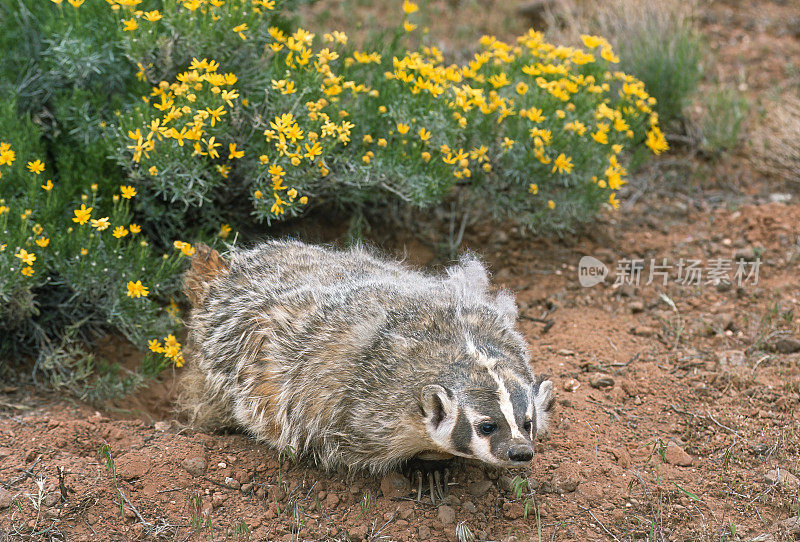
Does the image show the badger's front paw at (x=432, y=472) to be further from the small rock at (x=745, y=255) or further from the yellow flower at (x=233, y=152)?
the small rock at (x=745, y=255)

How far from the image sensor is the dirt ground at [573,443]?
3.12 metres

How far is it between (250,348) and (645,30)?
3.97 meters

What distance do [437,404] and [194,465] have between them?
1.08m

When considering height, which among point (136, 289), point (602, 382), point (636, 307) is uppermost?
point (136, 289)

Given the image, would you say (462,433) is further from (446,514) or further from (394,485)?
(394,485)

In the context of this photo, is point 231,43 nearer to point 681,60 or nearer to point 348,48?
point 348,48

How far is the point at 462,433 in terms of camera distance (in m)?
2.89

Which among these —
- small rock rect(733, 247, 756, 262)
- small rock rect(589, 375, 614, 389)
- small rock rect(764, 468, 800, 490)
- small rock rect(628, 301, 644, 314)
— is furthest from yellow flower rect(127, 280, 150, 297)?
small rock rect(733, 247, 756, 262)

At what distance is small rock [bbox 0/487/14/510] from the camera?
3.17m

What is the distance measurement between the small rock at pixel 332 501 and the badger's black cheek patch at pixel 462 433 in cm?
59

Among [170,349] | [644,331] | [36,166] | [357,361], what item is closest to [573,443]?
[357,361]

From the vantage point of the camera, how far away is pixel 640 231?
17.4 ft

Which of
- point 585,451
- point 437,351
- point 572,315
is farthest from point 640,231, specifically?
point 437,351

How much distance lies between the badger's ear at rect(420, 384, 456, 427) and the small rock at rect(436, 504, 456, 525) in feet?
1.23
